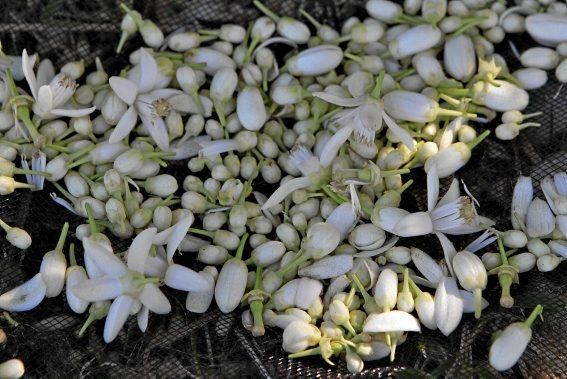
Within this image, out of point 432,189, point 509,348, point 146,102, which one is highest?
point 146,102

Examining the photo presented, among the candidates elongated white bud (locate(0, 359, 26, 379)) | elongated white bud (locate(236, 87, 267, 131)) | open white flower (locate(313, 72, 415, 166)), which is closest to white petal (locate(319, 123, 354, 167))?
open white flower (locate(313, 72, 415, 166))

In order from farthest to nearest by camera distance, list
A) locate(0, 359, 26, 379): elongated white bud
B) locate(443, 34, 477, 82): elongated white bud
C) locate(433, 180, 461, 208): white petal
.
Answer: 1. locate(443, 34, 477, 82): elongated white bud
2. locate(433, 180, 461, 208): white petal
3. locate(0, 359, 26, 379): elongated white bud

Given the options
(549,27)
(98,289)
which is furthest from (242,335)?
(549,27)

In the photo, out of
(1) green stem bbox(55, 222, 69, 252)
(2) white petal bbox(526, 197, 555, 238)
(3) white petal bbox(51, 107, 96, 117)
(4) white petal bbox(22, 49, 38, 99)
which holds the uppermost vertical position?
(4) white petal bbox(22, 49, 38, 99)

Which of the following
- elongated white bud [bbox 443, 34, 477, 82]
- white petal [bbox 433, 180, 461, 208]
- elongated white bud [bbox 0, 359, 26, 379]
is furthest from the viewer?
elongated white bud [bbox 443, 34, 477, 82]

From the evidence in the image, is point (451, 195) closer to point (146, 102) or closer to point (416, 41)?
point (416, 41)

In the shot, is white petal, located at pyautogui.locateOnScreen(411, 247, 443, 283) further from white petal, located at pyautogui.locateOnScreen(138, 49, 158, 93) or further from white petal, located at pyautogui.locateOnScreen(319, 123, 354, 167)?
white petal, located at pyautogui.locateOnScreen(138, 49, 158, 93)

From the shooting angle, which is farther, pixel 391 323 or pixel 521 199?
pixel 521 199

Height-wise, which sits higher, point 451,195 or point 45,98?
point 45,98
